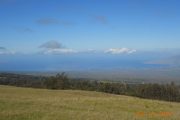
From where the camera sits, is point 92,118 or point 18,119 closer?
point 18,119

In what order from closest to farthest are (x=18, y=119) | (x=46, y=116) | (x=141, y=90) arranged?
1. (x=18, y=119)
2. (x=46, y=116)
3. (x=141, y=90)

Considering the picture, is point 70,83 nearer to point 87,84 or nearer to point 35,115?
point 87,84

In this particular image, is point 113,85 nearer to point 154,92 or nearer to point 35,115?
point 154,92

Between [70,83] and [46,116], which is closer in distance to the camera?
[46,116]

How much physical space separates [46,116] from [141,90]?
84820 millimetres

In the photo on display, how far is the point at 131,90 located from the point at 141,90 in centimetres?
328

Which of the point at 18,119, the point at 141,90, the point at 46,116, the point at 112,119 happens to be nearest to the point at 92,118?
the point at 112,119

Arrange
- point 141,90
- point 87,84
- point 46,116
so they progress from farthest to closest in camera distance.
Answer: point 87,84 < point 141,90 < point 46,116

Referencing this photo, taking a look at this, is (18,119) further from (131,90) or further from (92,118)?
(131,90)

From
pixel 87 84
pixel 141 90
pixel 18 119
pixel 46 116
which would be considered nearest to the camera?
pixel 18 119

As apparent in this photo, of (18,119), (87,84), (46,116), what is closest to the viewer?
(18,119)

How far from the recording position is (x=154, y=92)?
100938mm

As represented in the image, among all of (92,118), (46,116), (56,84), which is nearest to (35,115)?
(46,116)

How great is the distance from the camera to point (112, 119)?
16.5 m
